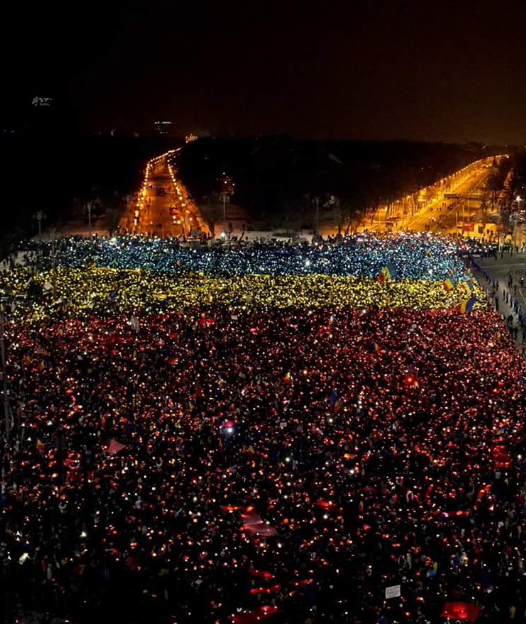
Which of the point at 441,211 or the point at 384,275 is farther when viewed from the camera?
the point at 441,211

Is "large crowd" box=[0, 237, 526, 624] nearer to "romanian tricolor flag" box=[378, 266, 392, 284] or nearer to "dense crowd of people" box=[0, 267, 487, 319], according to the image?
"dense crowd of people" box=[0, 267, 487, 319]

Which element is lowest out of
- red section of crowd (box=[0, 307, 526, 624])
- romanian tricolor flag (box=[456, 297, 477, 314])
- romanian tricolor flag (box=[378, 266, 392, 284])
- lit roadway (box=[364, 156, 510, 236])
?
red section of crowd (box=[0, 307, 526, 624])

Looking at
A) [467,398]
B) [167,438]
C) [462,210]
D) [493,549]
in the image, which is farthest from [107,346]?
[462,210]

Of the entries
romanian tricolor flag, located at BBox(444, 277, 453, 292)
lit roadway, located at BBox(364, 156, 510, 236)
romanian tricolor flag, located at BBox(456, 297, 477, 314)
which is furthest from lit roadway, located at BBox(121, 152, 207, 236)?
romanian tricolor flag, located at BBox(456, 297, 477, 314)

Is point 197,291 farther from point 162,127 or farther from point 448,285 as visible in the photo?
point 162,127

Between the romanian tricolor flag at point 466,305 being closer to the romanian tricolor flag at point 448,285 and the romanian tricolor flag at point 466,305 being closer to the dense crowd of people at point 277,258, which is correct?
the romanian tricolor flag at point 448,285

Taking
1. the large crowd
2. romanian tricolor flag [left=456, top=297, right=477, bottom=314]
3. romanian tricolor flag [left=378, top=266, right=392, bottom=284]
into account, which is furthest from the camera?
romanian tricolor flag [left=378, top=266, right=392, bottom=284]

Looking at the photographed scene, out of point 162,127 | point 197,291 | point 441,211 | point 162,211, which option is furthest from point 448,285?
point 162,127
